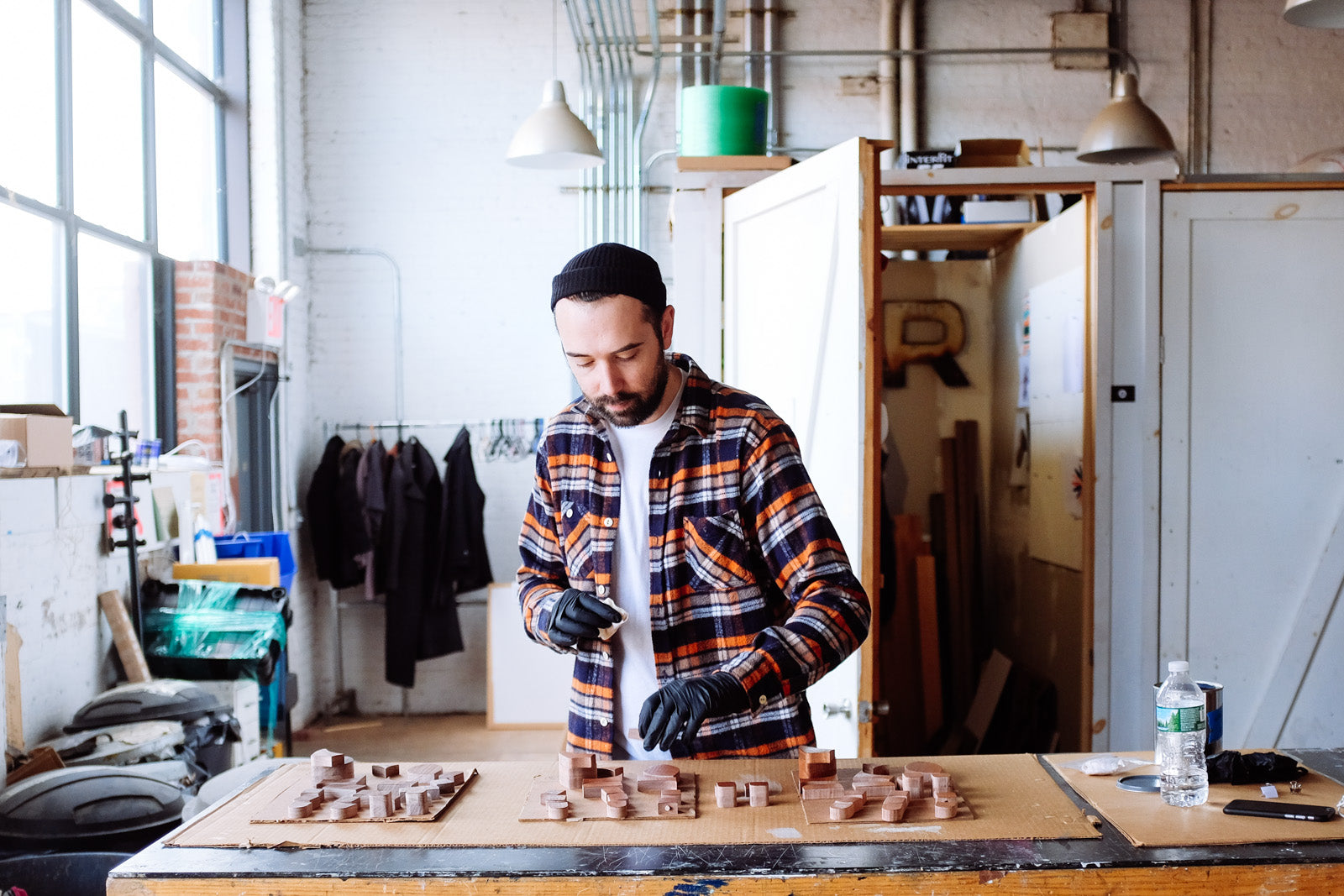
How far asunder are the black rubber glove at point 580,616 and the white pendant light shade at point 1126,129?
3.69 m

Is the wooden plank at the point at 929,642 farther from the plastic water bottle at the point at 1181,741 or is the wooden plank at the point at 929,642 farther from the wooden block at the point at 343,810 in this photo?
the wooden block at the point at 343,810

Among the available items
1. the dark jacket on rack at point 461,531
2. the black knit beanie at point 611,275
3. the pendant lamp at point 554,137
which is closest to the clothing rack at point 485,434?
the dark jacket on rack at point 461,531

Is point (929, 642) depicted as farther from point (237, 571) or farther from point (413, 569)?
point (237, 571)

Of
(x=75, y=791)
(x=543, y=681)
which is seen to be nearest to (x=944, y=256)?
(x=543, y=681)

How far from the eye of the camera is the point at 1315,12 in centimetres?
317

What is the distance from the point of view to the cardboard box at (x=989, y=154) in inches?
158

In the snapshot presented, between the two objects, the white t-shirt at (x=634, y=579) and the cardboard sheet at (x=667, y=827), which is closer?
the cardboard sheet at (x=667, y=827)

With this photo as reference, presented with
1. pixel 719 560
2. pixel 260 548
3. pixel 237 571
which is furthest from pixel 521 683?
pixel 719 560

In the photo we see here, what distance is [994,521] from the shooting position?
509 cm

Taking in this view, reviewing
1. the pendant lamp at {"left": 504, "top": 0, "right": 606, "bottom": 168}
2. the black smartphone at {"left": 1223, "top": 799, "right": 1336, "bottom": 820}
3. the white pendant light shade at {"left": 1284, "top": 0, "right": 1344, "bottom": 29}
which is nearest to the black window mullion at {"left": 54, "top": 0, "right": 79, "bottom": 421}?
the pendant lamp at {"left": 504, "top": 0, "right": 606, "bottom": 168}

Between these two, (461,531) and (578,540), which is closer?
(578,540)

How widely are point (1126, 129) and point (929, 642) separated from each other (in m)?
2.34

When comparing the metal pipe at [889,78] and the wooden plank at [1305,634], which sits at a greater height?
the metal pipe at [889,78]

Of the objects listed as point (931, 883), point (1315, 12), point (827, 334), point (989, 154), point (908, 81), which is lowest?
point (931, 883)
